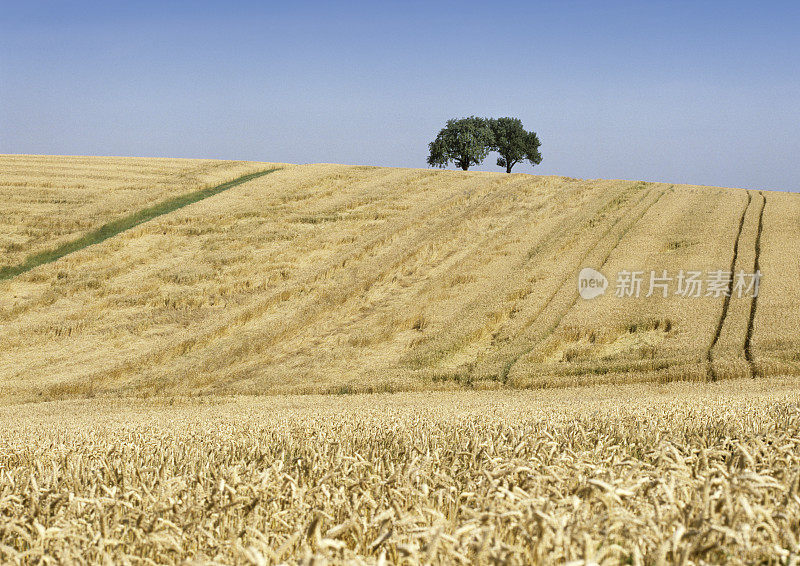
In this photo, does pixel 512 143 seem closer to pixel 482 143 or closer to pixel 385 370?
pixel 482 143

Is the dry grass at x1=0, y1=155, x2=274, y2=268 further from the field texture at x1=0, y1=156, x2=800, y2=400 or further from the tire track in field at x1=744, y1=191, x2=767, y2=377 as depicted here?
the tire track in field at x1=744, y1=191, x2=767, y2=377

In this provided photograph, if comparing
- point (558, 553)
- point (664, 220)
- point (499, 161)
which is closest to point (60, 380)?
point (558, 553)

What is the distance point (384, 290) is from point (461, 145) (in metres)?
46.8

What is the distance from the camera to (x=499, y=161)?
7406cm

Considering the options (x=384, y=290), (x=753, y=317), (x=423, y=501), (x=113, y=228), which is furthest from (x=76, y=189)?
(x=423, y=501)

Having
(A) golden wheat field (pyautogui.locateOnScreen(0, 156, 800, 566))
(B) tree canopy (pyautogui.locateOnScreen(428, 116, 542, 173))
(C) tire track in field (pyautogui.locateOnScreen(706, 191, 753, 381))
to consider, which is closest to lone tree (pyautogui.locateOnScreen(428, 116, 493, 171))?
(B) tree canopy (pyautogui.locateOnScreen(428, 116, 542, 173))

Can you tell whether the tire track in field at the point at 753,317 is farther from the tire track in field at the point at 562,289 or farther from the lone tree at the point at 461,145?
the lone tree at the point at 461,145

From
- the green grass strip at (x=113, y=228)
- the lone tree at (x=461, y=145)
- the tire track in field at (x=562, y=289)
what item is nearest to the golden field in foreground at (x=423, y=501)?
the tire track in field at (x=562, y=289)

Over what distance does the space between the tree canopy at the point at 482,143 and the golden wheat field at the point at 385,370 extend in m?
23.7

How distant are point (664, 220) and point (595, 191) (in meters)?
7.92

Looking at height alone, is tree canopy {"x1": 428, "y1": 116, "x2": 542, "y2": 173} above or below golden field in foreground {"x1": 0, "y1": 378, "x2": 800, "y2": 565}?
above

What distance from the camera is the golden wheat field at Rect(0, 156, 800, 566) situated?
8.48 ft

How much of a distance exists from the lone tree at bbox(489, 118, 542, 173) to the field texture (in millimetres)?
33429

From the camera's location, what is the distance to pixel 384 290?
24766 mm
